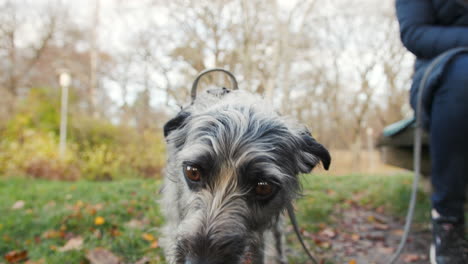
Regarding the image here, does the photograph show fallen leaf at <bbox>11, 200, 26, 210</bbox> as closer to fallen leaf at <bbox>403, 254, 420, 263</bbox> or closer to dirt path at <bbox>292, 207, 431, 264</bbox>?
dirt path at <bbox>292, 207, 431, 264</bbox>

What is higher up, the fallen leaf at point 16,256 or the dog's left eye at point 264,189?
the dog's left eye at point 264,189

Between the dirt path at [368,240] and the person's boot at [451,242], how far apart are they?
660 millimetres

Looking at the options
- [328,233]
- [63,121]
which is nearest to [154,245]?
[328,233]

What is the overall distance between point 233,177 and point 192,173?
0.26 meters

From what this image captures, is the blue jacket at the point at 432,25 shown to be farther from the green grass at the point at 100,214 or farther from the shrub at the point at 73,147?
the shrub at the point at 73,147

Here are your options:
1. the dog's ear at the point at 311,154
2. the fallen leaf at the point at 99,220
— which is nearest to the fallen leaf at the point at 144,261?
the fallen leaf at the point at 99,220

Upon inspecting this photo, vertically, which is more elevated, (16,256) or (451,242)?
(451,242)

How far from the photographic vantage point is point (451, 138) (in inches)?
86.2

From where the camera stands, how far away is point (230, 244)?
5.20 ft

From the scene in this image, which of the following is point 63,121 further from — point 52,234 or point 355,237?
point 355,237

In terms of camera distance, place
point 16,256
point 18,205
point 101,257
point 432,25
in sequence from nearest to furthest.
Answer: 1. point 432,25
2. point 101,257
3. point 16,256
4. point 18,205

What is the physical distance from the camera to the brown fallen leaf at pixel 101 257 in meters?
2.60

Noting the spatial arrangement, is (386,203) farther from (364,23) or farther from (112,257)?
(364,23)

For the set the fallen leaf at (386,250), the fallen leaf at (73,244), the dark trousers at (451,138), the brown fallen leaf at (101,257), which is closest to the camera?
the dark trousers at (451,138)
